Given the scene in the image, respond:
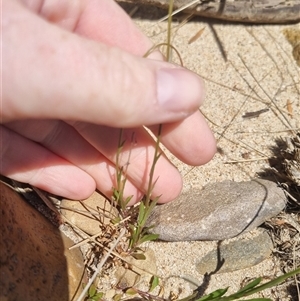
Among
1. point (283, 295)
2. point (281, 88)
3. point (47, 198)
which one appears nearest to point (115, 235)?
point (47, 198)

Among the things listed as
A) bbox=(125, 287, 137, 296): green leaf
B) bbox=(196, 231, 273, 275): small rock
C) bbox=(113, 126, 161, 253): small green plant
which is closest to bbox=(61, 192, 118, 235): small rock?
bbox=(113, 126, 161, 253): small green plant

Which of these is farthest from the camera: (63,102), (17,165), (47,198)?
(47,198)

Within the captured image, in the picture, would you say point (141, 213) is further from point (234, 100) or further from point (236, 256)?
point (234, 100)

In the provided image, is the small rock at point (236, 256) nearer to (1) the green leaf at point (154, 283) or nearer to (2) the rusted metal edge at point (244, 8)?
(1) the green leaf at point (154, 283)

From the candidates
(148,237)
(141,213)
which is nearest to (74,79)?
(141,213)

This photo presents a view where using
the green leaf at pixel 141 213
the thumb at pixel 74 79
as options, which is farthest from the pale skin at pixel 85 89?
the green leaf at pixel 141 213

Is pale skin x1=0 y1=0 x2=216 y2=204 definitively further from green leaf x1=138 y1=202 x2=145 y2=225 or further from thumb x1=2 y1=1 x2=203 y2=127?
green leaf x1=138 y1=202 x2=145 y2=225

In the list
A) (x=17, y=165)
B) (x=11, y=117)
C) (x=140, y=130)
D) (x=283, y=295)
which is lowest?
(x=283, y=295)

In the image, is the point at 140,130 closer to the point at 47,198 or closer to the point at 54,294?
the point at 47,198
